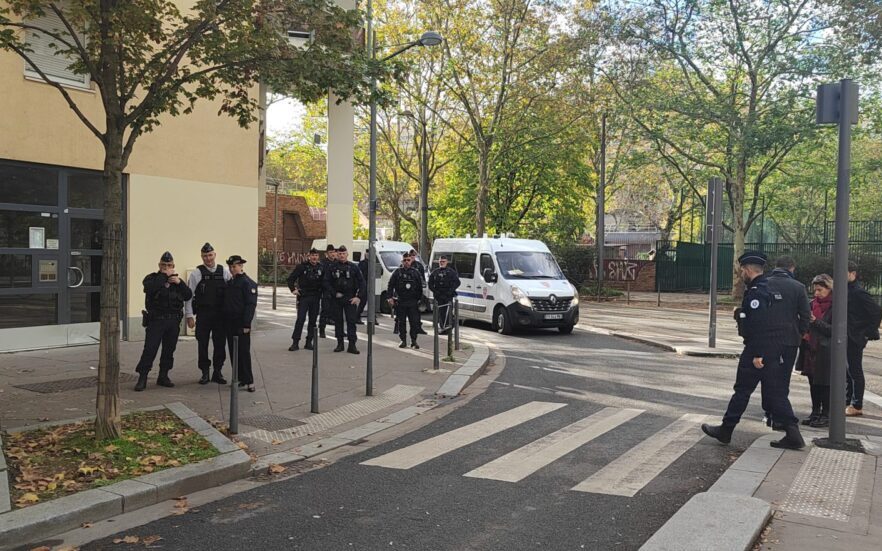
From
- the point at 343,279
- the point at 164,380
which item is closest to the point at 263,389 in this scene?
the point at 164,380

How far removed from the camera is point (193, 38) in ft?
22.8

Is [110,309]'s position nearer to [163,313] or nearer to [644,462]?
[163,313]

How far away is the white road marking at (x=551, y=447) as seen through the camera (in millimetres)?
5824

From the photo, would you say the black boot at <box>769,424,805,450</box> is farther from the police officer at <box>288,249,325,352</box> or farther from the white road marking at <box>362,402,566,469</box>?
the police officer at <box>288,249,325,352</box>

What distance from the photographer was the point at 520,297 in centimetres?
1588

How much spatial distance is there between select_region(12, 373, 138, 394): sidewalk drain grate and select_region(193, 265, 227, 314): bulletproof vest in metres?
1.38

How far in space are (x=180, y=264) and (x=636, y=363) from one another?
8.63m

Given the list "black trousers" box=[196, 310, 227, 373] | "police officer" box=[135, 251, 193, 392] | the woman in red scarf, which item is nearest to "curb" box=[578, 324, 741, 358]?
the woman in red scarf

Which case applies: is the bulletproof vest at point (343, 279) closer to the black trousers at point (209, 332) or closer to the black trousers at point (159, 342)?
the black trousers at point (209, 332)

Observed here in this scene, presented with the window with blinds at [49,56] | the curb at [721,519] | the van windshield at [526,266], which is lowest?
the curb at [721,519]

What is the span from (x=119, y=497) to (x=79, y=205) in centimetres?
871

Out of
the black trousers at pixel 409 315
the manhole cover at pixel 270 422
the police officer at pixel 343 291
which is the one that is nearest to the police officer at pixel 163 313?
the manhole cover at pixel 270 422

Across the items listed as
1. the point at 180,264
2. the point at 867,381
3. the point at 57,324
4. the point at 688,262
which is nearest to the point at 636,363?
the point at 867,381

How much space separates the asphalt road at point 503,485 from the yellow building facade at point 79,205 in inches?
291
